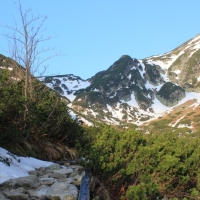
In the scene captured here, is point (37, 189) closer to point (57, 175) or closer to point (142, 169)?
point (57, 175)

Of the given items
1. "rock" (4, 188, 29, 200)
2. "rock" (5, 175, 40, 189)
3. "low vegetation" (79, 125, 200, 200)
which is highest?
"low vegetation" (79, 125, 200, 200)

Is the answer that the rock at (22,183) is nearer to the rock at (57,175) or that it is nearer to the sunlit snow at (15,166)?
the sunlit snow at (15,166)

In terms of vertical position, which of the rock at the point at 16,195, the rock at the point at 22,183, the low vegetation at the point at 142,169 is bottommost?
the rock at the point at 16,195

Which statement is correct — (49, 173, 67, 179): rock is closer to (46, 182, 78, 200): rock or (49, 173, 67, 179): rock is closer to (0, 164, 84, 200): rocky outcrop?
(0, 164, 84, 200): rocky outcrop

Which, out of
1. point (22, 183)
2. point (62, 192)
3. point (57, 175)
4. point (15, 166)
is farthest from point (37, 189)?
→ point (15, 166)

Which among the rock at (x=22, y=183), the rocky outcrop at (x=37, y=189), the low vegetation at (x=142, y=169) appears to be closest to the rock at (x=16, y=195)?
the rocky outcrop at (x=37, y=189)

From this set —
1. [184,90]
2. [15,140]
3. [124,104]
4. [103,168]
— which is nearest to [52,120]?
[15,140]

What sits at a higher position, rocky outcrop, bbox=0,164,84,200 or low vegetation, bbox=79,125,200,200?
low vegetation, bbox=79,125,200,200

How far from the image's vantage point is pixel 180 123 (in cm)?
12962

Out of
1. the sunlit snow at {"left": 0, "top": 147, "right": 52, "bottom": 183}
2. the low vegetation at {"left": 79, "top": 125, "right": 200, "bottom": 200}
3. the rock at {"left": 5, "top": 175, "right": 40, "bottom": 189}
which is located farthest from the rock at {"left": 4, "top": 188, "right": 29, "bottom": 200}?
the low vegetation at {"left": 79, "top": 125, "right": 200, "bottom": 200}

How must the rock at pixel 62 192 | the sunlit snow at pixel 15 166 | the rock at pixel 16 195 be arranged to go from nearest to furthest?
the rock at pixel 16 195 < the rock at pixel 62 192 < the sunlit snow at pixel 15 166

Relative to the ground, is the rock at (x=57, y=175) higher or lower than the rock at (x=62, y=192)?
lower


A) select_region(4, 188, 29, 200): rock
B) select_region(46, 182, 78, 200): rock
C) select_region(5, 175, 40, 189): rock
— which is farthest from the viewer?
select_region(5, 175, 40, 189): rock

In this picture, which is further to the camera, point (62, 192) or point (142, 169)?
point (142, 169)
